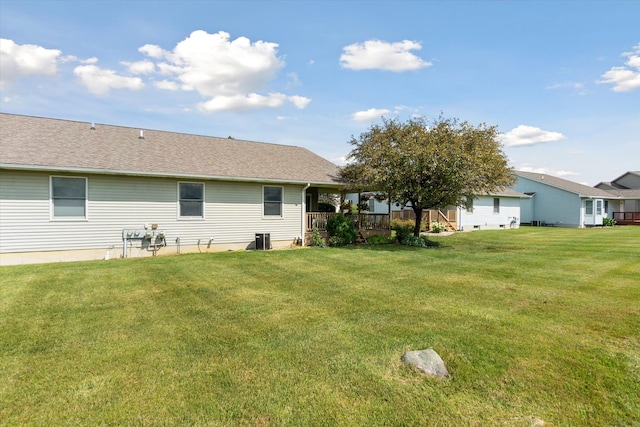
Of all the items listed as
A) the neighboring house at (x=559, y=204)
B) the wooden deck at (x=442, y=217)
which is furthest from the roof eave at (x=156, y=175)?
the neighboring house at (x=559, y=204)

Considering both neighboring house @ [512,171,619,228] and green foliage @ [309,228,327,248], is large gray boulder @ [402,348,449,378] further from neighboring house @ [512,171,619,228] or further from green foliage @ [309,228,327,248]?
neighboring house @ [512,171,619,228]

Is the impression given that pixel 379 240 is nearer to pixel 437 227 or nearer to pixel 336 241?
pixel 336 241

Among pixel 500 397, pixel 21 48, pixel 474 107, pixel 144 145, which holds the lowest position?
pixel 500 397

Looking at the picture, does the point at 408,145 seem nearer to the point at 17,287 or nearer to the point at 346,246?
the point at 346,246

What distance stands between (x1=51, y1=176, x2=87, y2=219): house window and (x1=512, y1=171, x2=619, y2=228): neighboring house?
32.1 metres

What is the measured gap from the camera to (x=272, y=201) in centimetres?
1410

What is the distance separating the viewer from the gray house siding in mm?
29750

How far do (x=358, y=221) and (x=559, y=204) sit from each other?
24716 millimetres

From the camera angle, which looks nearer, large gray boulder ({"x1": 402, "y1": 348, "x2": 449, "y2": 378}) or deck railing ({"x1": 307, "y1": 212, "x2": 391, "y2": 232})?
large gray boulder ({"x1": 402, "y1": 348, "x2": 449, "y2": 378})

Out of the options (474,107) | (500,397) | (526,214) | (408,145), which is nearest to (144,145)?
(408,145)

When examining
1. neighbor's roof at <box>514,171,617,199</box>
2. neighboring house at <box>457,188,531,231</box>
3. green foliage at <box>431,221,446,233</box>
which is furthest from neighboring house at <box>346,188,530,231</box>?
neighbor's roof at <box>514,171,617,199</box>

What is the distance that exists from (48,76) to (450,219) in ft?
80.0

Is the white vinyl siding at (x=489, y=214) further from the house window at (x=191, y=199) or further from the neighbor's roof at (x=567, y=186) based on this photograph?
the house window at (x=191, y=199)

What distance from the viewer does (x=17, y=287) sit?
705cm
